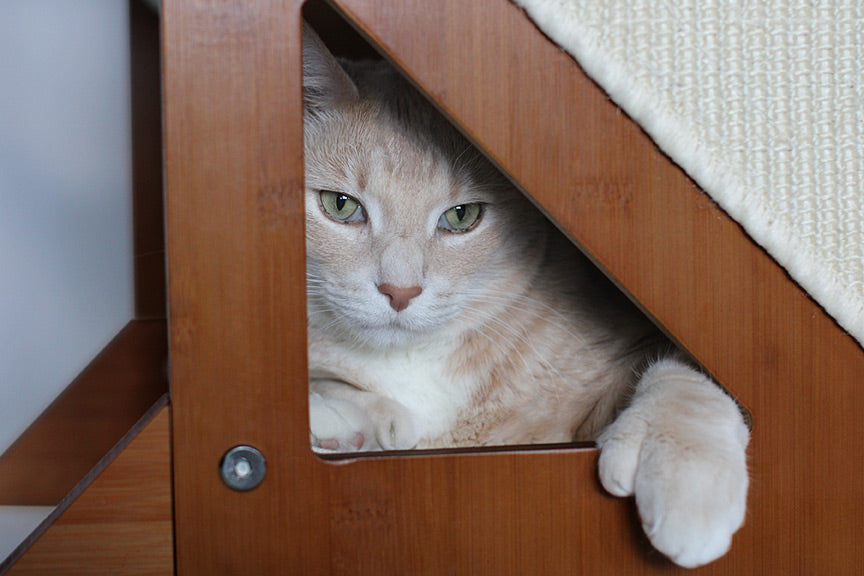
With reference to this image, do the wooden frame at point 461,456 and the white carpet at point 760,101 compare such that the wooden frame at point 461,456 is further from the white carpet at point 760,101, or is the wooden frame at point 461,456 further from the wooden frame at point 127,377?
the wooden frame at point 127,377

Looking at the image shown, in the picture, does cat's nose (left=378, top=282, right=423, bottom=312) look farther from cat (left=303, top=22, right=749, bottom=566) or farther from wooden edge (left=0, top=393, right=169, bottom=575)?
wooden edge (left=0, top=393, right=169, bottom=575)

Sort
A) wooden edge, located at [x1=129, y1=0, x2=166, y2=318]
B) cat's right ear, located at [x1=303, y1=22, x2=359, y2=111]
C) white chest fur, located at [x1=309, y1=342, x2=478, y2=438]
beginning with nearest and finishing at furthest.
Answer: cat's right ear, located at [x1=303, y1=22, x2=359, y2=111] → white chest fur, located at [x1=309, y1=342, x2=478, y2=438] → wooden edge, located at [x1=129, y1=0, x2=166, y2=318]

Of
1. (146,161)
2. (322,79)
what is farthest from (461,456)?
(146,161)

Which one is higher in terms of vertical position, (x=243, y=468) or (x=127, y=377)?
(x=127, y=377)

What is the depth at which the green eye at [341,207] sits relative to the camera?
4.10 ft

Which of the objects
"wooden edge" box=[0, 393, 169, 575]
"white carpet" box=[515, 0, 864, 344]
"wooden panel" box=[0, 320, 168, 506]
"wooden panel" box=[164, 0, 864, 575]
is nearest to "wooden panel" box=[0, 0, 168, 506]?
"wooden panel" box=[0, 320, 168, 506]

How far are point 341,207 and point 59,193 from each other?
0.95m

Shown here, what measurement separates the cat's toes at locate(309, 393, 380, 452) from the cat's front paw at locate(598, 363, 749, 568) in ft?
1.37

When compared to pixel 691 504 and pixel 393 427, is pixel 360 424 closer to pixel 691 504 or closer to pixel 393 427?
pixel 393 427

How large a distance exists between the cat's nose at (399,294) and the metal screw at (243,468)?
1.22 feet

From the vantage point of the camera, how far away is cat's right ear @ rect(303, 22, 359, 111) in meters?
1.13

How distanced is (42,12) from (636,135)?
5.04ft

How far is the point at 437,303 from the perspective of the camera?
1.23 m

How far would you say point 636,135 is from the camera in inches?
34.3
